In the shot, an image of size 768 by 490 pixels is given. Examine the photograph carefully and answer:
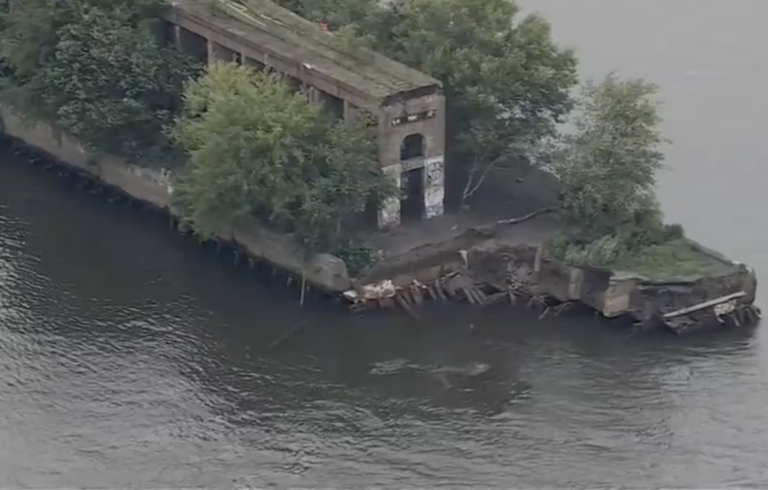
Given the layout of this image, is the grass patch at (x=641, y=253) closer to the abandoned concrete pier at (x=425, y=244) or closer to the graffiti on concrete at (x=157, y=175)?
the abandoned concrete pier at (x=425, y=244)

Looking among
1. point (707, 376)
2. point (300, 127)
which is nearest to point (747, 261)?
point (707, 376)

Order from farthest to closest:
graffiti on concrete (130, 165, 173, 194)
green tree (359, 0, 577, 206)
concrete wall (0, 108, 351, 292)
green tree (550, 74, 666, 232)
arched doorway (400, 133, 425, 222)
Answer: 1. graffiti on concrete (130, 165, 173, 194)
2. green tree (359, 0, 577, 206)
3. arched doorway (400, 133, 425, 222)
4. concrete wall (0, 108, 351, 292)
5. green tree (550, 74, 666, 232)

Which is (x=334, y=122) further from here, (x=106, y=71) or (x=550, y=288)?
(x=106, y=71)

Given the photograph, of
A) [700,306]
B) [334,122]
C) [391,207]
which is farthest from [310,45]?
[700,306]

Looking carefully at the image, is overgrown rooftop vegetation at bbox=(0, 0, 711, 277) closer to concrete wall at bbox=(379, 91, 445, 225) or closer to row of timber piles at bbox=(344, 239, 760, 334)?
concrete wall at bbox=(379, 91, 445, 225)

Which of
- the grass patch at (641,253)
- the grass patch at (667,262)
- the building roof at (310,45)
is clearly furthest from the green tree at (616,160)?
the building roof at (310,45)

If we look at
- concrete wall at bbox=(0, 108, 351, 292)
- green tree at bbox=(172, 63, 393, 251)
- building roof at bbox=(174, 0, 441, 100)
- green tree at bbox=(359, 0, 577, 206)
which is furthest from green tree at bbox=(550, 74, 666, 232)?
concrete wall at bbox=(0, 108, 351, 292)
